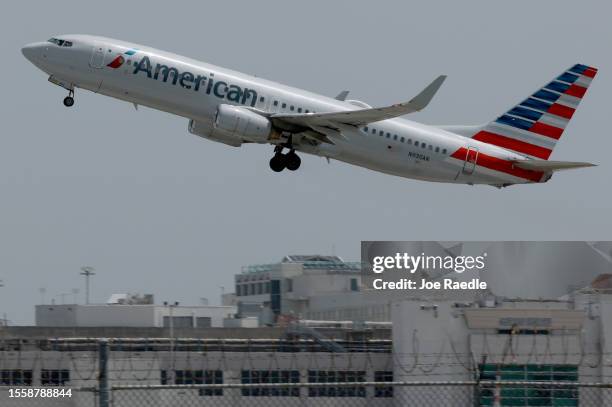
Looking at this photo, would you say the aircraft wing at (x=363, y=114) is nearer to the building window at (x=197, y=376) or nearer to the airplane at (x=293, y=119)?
the airplane at (x=293, y=119)

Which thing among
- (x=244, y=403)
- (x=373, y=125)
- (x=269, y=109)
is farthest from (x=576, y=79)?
(x=244, y=403)

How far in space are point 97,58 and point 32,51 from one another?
3739 millimetres

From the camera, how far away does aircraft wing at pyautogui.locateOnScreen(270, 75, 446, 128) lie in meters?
48.7

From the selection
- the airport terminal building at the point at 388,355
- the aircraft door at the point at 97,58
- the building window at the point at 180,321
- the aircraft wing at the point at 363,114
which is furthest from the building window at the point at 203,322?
the aircraft door at the point at 97,58

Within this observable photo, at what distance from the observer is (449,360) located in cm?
4772

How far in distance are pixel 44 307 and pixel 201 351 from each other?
23828mm

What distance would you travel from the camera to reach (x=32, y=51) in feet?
168

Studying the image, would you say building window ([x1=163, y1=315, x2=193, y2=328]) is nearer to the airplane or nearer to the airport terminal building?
the airport terminal building

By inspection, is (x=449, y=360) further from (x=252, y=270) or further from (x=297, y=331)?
(x=252, y=270)

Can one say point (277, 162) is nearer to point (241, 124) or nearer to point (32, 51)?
point (241, 124)

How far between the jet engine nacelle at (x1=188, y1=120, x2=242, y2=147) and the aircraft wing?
2.37m

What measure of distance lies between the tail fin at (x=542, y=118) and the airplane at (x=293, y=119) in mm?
81

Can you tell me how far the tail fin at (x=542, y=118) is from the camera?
5862 cm

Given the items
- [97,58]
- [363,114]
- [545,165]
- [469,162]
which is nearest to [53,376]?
[97,58]
